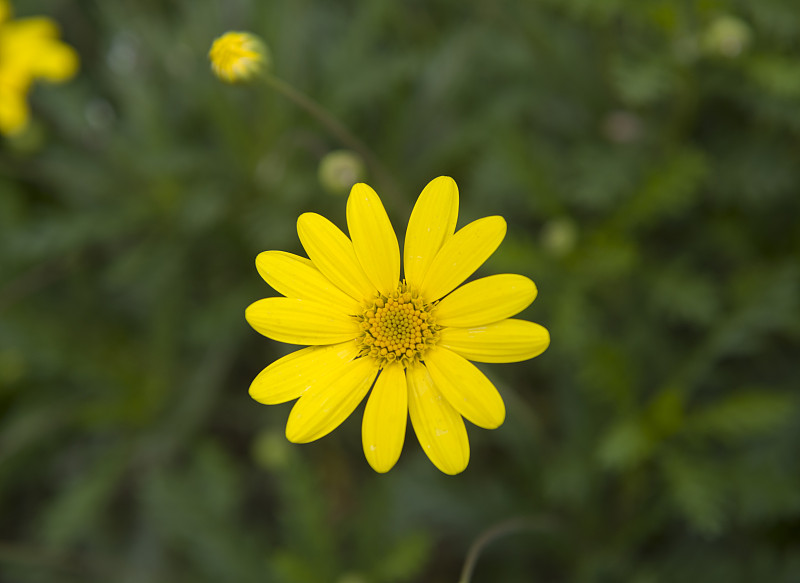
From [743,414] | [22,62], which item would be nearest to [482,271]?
[743,414]

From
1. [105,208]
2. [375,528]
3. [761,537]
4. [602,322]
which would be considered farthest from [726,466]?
[105,208]

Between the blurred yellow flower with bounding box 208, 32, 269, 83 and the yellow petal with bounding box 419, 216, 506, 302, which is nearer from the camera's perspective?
the yellow petal with bounding box 419, 216, 506, 302

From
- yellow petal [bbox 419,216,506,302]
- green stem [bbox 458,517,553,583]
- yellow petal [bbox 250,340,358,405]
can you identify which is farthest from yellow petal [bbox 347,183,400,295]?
green stem [bbox 458,517,553,583]

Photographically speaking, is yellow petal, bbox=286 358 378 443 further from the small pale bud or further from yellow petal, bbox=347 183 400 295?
the small pale bud

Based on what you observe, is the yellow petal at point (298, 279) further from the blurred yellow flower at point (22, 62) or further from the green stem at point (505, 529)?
the blurred yellow flower at point (22, 62)

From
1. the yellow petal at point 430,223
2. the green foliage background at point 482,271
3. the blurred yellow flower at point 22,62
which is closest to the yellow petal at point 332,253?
the yellow petal at point 430,223

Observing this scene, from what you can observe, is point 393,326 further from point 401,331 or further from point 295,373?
point 295,373
